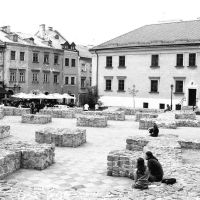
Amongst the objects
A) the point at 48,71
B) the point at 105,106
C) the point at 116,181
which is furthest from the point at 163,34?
the point at 116,181

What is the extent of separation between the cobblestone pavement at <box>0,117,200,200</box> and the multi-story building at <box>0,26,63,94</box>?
101ft

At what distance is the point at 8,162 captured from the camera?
11367 mm

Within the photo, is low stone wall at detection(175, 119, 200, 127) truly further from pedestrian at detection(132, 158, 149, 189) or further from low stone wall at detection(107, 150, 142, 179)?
pedestrian at detection(132, 158, 149, 189)

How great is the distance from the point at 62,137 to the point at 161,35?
29895mm

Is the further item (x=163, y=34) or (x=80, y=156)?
(x=163, y=34)

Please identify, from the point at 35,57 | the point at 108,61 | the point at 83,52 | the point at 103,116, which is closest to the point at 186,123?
the point at 103,116

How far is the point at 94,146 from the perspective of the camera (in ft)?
55.9

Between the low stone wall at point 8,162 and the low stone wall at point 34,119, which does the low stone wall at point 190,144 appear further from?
the low stone wall at point 34,119

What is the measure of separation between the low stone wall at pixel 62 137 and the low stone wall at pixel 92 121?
724 cm

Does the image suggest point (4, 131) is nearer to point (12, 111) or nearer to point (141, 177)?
point (141, 177)

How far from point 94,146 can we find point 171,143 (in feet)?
13.5

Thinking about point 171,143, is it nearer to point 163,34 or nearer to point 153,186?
point 153,186

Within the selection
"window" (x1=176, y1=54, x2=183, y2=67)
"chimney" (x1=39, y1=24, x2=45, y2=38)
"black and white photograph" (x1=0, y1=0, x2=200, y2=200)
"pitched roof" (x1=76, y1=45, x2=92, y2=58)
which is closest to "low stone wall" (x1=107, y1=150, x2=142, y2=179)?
"black and white photograph" (x1=0, y1=0, x2=200, y2=200)

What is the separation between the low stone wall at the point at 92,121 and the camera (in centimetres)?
2505
